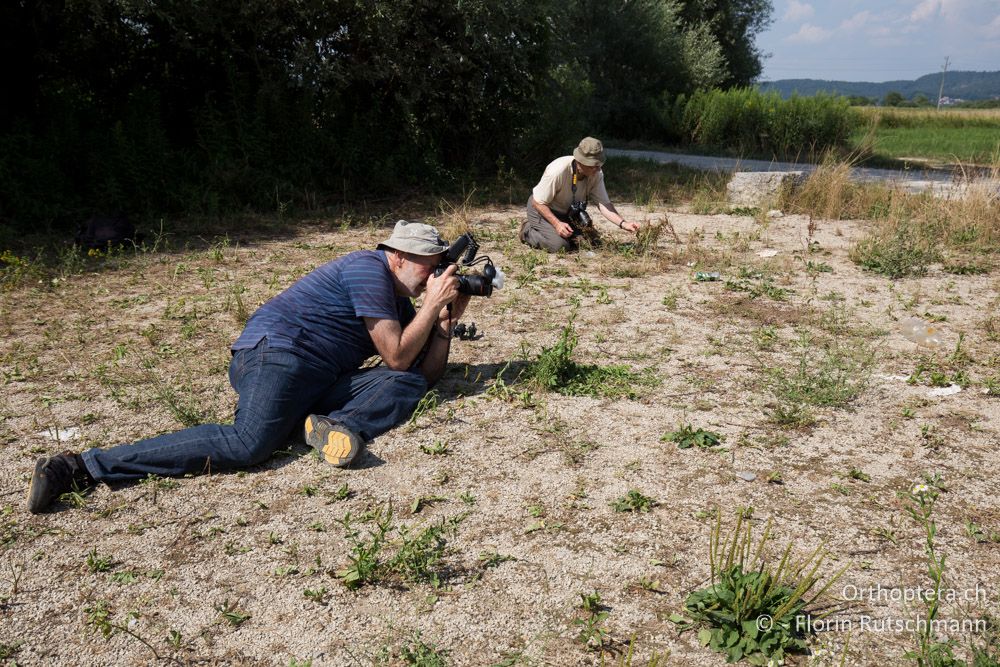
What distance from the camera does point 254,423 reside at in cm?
362

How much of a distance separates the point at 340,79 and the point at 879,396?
8.32 meters

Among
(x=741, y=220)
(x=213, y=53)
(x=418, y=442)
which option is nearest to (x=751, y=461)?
(x=418, y=442)

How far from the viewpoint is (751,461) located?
3.81 m

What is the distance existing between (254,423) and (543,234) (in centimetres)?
486

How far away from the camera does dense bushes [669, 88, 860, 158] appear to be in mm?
18688

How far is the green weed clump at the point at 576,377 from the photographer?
4.59m

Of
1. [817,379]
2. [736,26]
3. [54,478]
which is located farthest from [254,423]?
[736,26]

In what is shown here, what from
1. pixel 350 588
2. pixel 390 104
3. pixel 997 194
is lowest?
pixel 350 588

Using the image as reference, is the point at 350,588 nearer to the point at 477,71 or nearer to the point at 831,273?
the point at 831,273

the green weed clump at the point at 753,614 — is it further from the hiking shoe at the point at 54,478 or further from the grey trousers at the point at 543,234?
the grey trousers at the point at 543,234

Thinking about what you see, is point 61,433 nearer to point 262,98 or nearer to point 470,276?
point 470,276

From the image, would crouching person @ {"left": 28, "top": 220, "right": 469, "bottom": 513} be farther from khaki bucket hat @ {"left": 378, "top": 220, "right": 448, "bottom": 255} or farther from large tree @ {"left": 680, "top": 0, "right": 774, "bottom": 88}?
large tree @ {"left": 680, "top": 0, "right": 774, "bottom": 88}

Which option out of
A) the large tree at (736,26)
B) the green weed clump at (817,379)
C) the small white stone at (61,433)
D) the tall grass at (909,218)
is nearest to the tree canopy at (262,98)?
the tall grass at (909,218)

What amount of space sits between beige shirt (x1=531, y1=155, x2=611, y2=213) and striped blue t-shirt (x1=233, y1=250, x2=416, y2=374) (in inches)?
151
